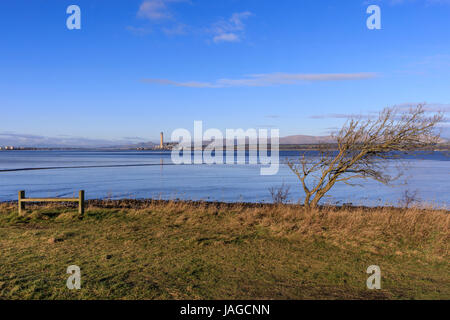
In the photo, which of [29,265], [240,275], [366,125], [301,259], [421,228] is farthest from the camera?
[366,125]

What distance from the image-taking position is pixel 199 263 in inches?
379

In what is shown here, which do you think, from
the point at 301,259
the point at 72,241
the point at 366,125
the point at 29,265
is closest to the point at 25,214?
the point at 72,241

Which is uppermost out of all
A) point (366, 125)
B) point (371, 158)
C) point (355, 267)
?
point (366, 125)

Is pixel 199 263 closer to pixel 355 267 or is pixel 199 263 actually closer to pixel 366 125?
pixel 355 267

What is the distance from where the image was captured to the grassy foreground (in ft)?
25.3

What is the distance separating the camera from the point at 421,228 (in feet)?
41.8

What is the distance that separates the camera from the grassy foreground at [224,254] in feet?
25.3

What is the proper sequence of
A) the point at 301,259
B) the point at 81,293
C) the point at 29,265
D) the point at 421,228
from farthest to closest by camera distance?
1. the point at 421,228
2. the point at 301,259
3. the point at 29,265
4. the point at 81,293

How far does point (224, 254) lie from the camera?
10.5 metres
